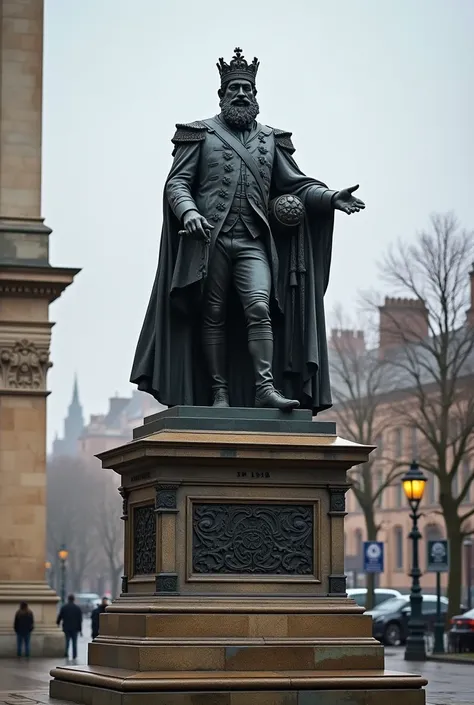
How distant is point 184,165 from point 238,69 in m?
1.02

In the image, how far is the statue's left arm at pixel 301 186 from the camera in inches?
564

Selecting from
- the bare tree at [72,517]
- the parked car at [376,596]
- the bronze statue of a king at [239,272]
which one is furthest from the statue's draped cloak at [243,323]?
the bare tree at [72,517]

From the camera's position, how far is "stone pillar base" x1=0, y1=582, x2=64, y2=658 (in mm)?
33688

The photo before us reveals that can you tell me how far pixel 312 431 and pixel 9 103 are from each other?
76.8ft

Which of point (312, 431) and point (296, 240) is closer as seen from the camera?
point (312, 431)

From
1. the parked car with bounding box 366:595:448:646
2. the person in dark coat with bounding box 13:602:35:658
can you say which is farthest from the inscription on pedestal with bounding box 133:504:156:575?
the parked car with bounding box 366:595:448:646

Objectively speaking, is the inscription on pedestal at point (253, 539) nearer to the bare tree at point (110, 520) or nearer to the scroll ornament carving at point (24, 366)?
the scroll ornament carving at point (24, 366)

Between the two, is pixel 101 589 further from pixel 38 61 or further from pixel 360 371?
pixel 38 61

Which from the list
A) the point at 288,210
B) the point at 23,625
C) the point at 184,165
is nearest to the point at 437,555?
the point at 23,625

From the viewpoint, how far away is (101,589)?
15575cm

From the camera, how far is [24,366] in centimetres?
3534

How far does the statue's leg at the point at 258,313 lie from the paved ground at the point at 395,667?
10.3ft

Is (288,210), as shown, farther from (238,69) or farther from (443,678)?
(443,678)

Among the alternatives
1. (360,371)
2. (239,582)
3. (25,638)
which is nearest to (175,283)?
(239,582)
